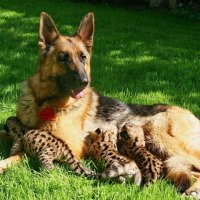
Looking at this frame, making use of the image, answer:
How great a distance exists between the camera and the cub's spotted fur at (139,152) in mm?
5484

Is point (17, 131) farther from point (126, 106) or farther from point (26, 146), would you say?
point (126, 106)

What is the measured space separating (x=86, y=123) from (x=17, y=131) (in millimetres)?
913

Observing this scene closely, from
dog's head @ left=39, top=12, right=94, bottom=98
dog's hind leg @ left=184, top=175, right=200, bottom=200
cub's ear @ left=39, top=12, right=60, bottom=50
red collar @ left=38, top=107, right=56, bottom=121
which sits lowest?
dog's hind leg @ left=184, top=175, right=200, bottom=200

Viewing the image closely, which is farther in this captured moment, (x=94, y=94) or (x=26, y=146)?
(x=94, y=94)

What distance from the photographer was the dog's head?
6.08 meters

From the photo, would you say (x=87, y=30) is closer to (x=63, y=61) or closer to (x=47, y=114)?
(x=63, y=61)

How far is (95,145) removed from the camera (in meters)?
6.12

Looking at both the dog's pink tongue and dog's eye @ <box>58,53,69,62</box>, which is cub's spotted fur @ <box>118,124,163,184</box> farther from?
dog's eye @ <box>58,53,69,62</box>

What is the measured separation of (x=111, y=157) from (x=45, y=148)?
777 millimetres

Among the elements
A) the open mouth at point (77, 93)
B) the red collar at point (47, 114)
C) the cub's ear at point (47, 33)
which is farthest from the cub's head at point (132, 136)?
the cub's ear at point (47, 33)

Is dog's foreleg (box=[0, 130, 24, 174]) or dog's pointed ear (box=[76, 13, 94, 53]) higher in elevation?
dog's pointed ear (box=[76, 13, 94, 53])

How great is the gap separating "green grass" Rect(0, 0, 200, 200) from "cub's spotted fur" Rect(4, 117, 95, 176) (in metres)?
0.12

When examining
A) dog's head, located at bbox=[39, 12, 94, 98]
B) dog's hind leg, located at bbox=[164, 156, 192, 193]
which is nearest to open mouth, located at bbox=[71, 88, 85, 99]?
dog's head, located at bbox=[39, 12, 94, 98]

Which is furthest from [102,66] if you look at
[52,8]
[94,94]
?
[52,8]
